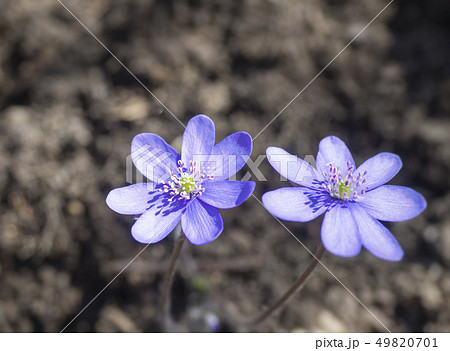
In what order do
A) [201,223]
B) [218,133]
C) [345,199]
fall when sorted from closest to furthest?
[201,223]
[345,199]
[218,133]

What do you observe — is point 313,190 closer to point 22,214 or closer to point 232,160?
point 232,160

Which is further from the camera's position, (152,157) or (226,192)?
(152,157)

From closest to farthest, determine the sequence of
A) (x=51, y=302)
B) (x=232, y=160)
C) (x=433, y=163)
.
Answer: (x=232, y=160) < (x=51, y=302) < (x=433, y=163)

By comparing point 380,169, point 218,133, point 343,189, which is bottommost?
point 343,189

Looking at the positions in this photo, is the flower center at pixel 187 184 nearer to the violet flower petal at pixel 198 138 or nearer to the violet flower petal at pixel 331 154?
the violet flower petal at pixel 198 138

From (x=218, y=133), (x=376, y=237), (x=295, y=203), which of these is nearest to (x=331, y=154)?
(x=295, y=203)

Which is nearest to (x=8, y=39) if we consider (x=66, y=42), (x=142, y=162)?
(x=66, y=42)

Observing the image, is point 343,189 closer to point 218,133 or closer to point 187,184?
point 187,184
